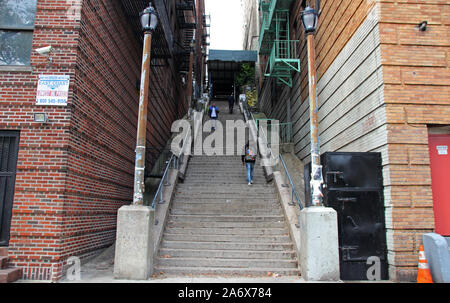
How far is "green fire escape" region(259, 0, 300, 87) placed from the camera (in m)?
13.2

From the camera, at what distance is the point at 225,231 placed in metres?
7.94

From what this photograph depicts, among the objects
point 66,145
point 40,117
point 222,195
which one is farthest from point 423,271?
point 40,117

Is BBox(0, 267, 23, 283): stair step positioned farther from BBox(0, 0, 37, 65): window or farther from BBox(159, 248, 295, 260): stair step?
BBox(0, 0, 37, 65): window

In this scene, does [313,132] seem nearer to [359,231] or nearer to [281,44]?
[359,231]

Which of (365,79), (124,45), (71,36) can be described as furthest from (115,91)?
(365,79)

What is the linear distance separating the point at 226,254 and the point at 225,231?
2.96 ft

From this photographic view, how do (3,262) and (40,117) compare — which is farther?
(40,117)

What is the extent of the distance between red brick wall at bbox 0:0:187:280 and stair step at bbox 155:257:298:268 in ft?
6.76

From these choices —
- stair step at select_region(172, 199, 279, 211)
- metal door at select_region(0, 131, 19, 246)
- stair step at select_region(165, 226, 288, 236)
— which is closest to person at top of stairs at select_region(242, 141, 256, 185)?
stair step at select_region(172, 199, 279, 211)

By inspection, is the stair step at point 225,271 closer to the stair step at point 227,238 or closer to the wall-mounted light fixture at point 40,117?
→ the stair step at point 227,238

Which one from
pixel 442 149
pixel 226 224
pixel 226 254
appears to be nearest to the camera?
pixel 442 149

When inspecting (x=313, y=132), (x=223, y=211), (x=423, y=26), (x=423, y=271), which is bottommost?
(x=423, y=271)

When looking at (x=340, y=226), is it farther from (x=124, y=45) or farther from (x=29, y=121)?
(x=124, y=45)

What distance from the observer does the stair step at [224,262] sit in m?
6.75
